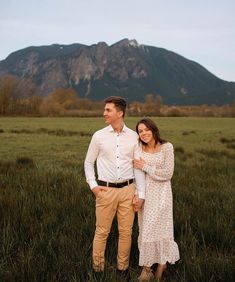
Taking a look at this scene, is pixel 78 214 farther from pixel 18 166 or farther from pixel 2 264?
pixel 18 166

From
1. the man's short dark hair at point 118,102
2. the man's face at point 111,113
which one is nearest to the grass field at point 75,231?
the man's face at point 111,113

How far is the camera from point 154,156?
3.86 m

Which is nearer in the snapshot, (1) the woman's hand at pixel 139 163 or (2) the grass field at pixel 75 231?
(2) the grass field at pixel 75 231

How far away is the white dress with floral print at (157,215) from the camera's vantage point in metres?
3.78

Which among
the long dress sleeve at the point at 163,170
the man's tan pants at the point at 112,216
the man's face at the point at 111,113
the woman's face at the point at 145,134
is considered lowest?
the man's tan pants at the point at 112,216

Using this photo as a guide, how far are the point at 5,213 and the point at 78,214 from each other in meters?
1.00

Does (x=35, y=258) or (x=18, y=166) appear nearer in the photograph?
(x=35, y=258)

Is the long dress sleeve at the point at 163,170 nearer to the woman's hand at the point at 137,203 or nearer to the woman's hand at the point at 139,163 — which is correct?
the woman's hand at the point at 139,163

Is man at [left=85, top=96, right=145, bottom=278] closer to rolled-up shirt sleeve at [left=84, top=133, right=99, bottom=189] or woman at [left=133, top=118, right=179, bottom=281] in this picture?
rolled-up shirt sleeve at [left=84, top=133, right=99, bottom=189]

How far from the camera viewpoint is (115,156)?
378 centimetres

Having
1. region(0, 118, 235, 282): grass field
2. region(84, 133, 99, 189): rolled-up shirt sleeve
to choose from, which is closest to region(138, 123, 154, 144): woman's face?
region(84, 133, 99, 189): rolled-up shirt sleeve

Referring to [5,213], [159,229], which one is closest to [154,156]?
[159,229]

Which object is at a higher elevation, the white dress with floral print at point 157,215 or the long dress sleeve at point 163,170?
the long dress sleeve at point 163,170

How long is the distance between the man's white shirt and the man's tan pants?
0.11m
